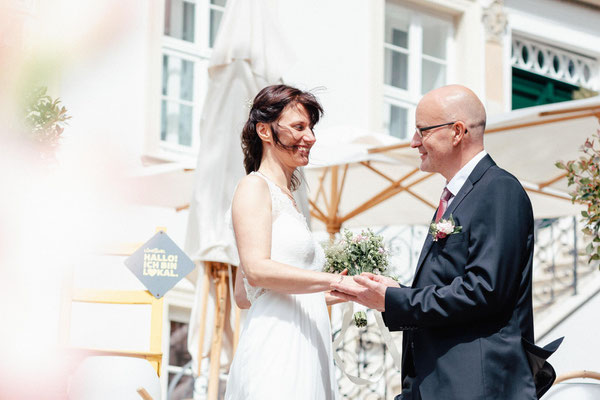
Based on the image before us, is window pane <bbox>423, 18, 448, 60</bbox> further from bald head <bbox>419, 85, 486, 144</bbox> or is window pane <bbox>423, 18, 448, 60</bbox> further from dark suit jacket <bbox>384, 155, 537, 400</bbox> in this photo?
dark suit jacket <bbox>384, 155, 537, 400</bbox>

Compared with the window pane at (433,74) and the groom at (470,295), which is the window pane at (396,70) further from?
the groom at (470,295)

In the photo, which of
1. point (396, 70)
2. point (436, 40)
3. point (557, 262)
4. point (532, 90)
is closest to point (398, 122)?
point (396, 70)

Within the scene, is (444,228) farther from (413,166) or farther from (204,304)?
(413,166)

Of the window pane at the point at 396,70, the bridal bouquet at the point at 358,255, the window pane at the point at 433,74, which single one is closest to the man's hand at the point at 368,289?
the bridal bouquet at the point at 358,255

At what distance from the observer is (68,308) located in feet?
19.9

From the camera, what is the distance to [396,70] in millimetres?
13141

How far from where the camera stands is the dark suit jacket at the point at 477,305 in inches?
131

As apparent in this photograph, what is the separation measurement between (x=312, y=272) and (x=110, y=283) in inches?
111

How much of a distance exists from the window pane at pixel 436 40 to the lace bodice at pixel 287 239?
1011 cm

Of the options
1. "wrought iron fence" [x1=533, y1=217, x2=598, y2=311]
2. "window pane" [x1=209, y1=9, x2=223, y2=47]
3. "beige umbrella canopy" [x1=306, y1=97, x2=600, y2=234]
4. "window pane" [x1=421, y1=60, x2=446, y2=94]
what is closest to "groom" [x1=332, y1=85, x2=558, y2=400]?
→ "beige umbrella canopy" [x1=306, y1=97, x2=600, y2=234]

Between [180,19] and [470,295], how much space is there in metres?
8.43

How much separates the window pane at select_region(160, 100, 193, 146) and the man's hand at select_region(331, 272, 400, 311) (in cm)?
739

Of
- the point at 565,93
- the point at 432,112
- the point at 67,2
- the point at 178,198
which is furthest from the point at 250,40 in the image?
the point at 565,93

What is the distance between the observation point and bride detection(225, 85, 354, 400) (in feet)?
12.0
